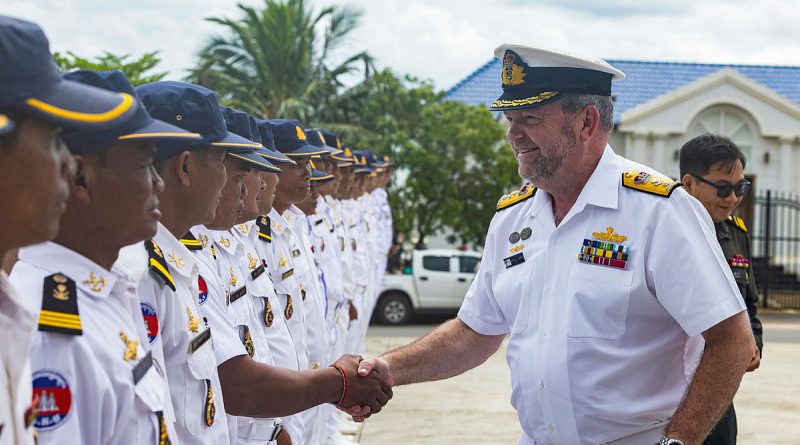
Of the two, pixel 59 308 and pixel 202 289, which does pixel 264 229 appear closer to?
pixel 202 289

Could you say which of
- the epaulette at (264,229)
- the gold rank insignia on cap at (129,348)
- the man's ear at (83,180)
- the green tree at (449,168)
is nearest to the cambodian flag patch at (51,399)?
the gold rank insignia on cap at (129,348)

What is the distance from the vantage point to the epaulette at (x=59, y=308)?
2068mm

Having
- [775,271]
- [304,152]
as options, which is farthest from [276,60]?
[304,152]

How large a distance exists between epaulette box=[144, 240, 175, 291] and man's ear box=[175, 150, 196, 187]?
35 centimetres

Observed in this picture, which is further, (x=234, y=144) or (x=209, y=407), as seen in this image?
(x=234, y=144)

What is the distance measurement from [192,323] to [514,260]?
1235 millimetres

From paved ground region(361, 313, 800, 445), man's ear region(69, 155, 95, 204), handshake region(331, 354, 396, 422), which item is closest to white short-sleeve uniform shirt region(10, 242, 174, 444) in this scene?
man's ear region(69, 155, 95, 204)

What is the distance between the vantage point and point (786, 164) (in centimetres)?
2239

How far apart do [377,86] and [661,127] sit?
6.28 meters

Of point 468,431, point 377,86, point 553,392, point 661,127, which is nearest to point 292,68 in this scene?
point 377,86

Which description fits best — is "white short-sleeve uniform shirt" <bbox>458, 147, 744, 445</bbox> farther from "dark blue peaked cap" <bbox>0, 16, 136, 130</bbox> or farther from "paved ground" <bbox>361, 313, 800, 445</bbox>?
"paved ground" <bbox>361, 313, 800, 445</bbox>

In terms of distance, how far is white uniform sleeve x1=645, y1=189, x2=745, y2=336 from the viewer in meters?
3.04

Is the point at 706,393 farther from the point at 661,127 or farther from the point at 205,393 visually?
the point at 661,127

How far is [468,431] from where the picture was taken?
810cm
